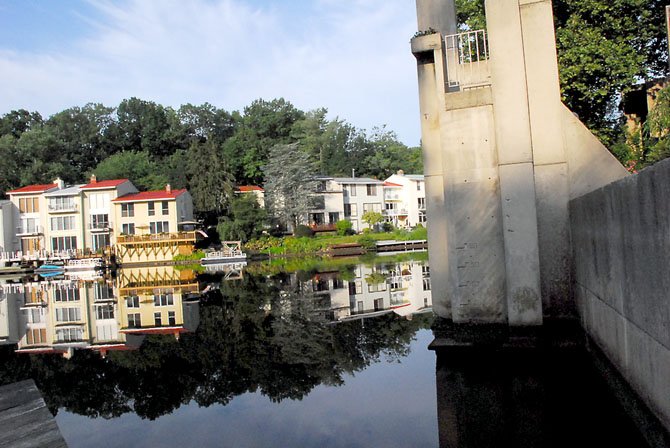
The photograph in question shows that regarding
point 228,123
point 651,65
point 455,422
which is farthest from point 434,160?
point 228,123

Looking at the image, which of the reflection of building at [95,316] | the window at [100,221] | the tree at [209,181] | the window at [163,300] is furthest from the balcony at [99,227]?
the window at [163,300]

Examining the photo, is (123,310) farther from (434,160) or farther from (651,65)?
(651,65)

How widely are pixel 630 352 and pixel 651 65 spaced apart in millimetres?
24144

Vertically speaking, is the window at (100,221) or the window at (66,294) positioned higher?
the window at (100,221)

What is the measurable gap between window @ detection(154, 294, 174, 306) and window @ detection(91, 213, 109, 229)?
116 feet

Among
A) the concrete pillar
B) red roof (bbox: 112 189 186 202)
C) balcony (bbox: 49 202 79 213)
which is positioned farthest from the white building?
the concrete pillar

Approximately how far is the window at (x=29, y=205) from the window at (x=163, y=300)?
4061cm

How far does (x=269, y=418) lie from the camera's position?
23.9 feet

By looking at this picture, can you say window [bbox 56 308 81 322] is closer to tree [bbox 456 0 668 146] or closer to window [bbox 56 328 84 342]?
window [bbox 56 328 84 342]

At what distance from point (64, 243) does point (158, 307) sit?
138ft

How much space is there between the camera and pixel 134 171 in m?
71.4

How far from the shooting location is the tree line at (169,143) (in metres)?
69.1

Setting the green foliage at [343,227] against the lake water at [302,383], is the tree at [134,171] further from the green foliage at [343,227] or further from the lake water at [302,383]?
the lake water at [302,383]

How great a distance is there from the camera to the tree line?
69125mm
